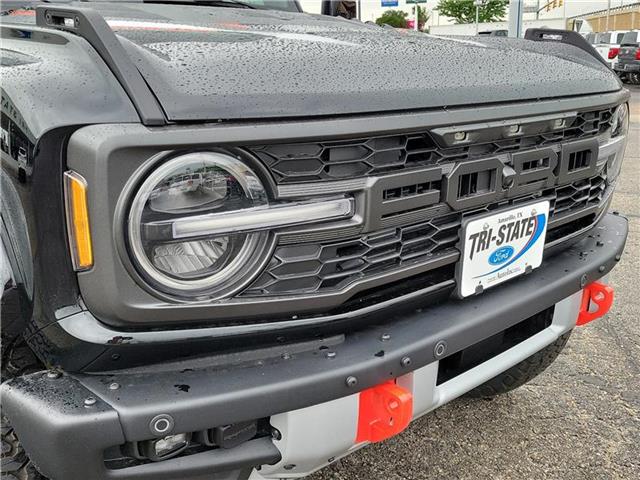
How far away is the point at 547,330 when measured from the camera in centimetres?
209

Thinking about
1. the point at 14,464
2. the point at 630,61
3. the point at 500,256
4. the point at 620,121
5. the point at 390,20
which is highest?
the point at 390,20

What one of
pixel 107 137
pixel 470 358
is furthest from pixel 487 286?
pixel 107 137

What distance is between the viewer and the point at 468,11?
184 feet

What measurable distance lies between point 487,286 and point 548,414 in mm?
1246

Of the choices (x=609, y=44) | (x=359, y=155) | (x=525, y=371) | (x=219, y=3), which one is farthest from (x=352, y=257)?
(x=609, y=44)

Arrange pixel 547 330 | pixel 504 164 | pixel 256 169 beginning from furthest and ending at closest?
pixel 547 330
pixel 504 164
pixel 256 169

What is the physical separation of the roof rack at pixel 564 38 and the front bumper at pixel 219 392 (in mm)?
1297

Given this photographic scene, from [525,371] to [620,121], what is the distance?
3.37 ft

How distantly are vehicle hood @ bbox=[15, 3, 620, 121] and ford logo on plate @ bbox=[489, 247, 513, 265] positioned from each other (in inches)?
16.1

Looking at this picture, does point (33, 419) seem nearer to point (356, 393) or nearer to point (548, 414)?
point (356, 393)

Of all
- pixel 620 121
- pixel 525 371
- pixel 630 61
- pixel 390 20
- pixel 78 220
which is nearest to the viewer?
pixel 78 220

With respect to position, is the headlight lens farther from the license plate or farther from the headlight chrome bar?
the headlight chrome bar

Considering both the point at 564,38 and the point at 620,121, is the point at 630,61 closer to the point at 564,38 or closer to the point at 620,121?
the point at 564,38

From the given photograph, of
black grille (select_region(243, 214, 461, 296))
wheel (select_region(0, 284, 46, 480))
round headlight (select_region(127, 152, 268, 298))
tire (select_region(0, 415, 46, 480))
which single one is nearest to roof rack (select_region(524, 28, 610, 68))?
black grille (select_region(243, 214, 461, 296))
